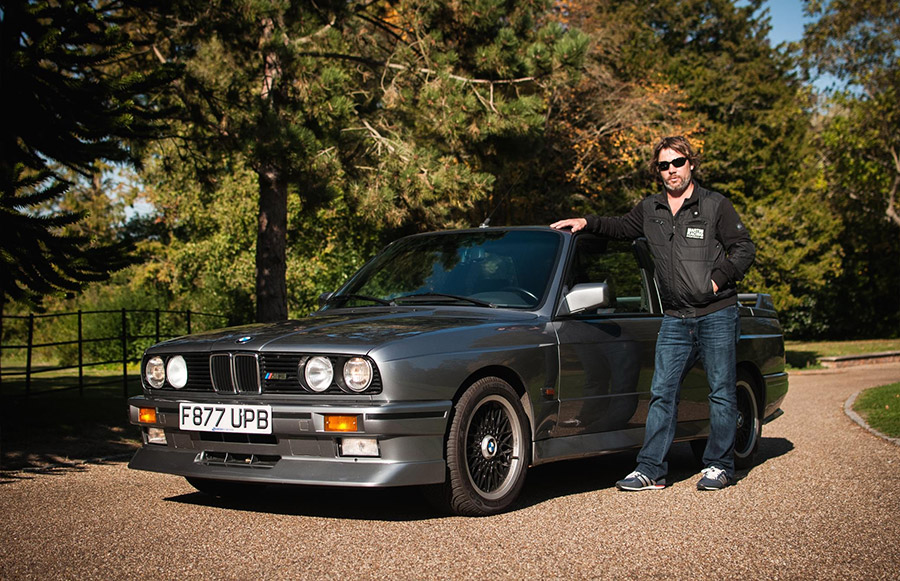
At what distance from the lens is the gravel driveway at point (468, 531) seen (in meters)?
4.26

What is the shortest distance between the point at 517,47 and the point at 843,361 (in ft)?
36.4

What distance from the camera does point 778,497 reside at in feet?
19.9

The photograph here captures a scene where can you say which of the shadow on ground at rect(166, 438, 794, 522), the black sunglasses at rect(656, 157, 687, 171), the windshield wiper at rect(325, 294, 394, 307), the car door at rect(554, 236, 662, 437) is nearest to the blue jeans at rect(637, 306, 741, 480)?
the car door at rect(554, 236, 662, 437)

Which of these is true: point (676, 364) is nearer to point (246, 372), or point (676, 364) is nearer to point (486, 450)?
point (486, 450)

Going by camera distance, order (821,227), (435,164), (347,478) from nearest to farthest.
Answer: (347,478) < (435,164) < (821,227)

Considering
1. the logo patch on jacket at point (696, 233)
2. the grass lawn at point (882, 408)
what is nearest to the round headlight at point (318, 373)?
the logo patch on jacket at point (696, 233)

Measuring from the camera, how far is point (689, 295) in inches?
246

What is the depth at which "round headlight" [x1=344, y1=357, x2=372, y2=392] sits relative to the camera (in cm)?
496

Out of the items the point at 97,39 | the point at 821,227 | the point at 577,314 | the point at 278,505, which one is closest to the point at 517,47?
the point at 97,39

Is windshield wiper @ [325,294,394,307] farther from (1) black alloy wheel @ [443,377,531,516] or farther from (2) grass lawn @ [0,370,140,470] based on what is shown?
(2) grass lawn @ [0,370,140,470]

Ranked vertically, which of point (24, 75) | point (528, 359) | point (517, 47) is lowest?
point (528, 359)

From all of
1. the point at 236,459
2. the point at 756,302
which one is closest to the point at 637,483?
the point at 756,302

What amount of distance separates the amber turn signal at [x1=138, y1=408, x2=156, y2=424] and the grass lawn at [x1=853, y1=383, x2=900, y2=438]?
6.51 m

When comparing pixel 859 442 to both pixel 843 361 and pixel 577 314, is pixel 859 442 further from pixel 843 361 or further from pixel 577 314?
pixel 843 361
